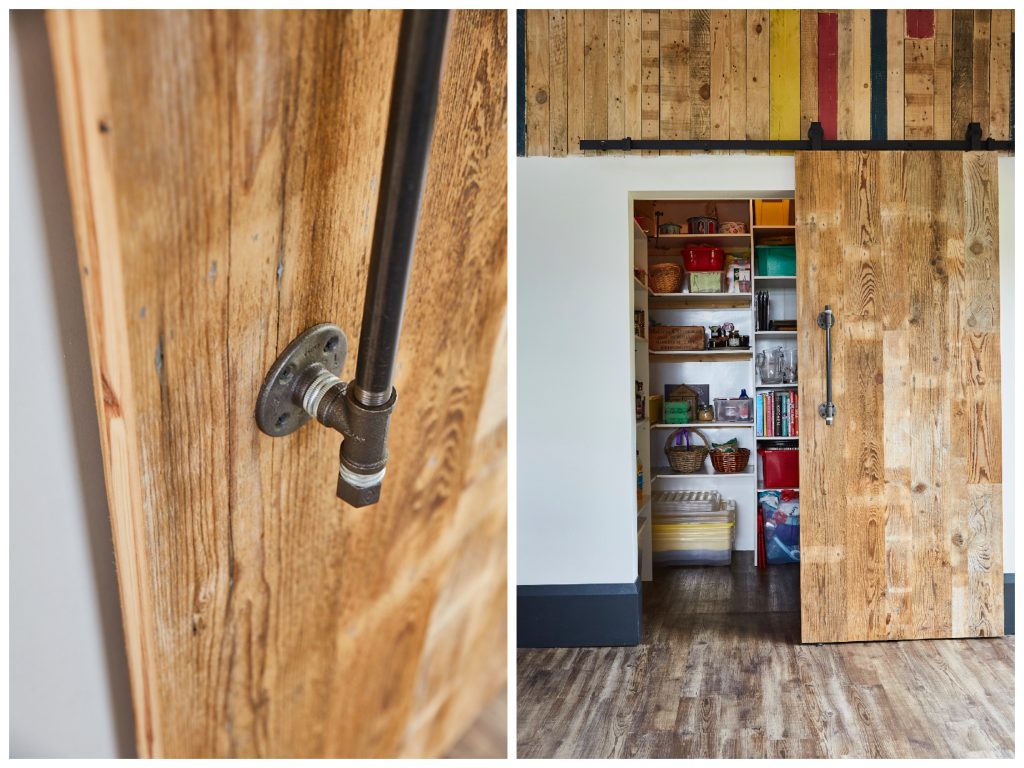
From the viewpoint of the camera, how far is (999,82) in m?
3.08

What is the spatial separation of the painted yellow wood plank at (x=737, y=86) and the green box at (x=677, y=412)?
2.10 meters

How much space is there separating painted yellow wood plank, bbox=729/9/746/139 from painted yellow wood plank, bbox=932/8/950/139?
78cm

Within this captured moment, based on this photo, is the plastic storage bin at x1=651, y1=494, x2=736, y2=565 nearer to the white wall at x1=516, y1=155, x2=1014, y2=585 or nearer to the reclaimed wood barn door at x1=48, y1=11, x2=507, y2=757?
the white wall at x1=516, y1=155, x2=1014, y2=585

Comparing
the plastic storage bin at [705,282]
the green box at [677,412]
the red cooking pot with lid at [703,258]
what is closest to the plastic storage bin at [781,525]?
the green box at [677,412]

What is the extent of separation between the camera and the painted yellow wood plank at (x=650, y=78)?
3.05 metres

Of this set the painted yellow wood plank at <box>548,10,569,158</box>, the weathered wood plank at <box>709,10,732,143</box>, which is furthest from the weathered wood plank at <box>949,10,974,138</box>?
the painted yellow wood plank at <box>548,10,569,158</box>

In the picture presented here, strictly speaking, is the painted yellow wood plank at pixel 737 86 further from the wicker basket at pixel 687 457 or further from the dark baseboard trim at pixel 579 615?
the wicker basket at pixel 687 457

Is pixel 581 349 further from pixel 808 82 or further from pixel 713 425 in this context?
pixel 713 425

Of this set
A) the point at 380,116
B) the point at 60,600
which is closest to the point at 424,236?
the point at 380,116

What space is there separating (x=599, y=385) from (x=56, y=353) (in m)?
2.52

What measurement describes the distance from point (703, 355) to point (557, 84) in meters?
2.39

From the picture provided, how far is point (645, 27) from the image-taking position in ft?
10.0

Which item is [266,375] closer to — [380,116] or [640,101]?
[380,116]

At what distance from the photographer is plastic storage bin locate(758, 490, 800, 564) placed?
181 inches
